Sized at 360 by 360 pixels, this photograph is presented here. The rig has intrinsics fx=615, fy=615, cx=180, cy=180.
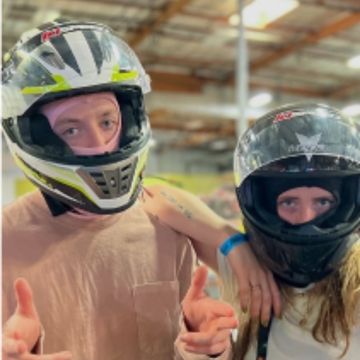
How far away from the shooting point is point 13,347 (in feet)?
3.34

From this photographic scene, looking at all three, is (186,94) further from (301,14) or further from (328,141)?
(328,141)

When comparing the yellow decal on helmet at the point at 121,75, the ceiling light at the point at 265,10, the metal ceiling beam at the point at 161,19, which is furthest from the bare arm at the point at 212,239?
the metal ceiling beam at the point at 161,19

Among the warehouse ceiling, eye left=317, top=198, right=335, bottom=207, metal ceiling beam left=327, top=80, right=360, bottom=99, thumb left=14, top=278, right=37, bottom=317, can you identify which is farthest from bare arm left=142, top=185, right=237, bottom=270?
metal ceiling beam left=327, top=80, right=360, bottom=99

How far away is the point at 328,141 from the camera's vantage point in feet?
4.73

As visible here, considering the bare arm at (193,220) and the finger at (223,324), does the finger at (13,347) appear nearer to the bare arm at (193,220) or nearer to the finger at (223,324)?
the finger at (223,324)

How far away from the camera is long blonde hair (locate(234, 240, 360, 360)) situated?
1396 mm

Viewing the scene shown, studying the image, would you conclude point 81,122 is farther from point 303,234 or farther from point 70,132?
point 303,234

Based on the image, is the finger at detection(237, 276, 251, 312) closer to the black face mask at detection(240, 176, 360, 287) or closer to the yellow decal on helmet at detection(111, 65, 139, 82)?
the black face mask at detection(240, 176, 360, 287)

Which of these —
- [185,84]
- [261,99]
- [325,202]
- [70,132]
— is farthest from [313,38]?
[70,132]

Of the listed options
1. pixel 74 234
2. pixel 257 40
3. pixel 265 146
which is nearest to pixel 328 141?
pixel 265 146

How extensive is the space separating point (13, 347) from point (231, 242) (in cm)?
63

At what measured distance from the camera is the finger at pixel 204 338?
1.15 metres

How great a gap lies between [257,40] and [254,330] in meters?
6.51

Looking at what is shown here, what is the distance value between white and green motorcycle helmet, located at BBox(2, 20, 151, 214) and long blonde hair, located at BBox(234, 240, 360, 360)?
0.44 metres
